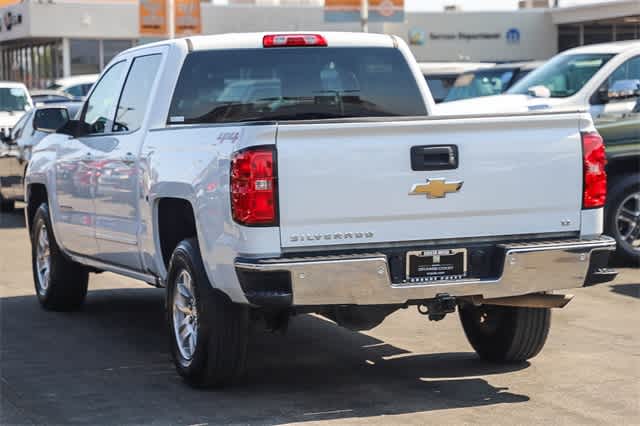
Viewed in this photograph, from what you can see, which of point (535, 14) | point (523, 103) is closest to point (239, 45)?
point (523, 103)

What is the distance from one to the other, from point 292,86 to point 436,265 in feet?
6.97

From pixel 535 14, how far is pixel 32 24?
2169cm

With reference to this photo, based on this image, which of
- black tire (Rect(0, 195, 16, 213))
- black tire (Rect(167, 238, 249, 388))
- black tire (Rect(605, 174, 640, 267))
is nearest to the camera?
black tire (Rect(167, 238, 249, 388))

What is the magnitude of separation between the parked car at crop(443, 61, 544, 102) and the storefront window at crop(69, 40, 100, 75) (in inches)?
1301

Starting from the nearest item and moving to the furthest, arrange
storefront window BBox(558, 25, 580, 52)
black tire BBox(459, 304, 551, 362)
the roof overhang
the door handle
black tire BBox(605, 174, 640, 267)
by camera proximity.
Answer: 1. black tire BBox(459, 304, 551, 362)
2. the door handle
3. black tire BBox(605, 174, 640, 267)
4. the roof overhang
5. storefront window BBox(558, 25, 580, 52)

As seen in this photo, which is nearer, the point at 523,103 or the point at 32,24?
the point at 523,103

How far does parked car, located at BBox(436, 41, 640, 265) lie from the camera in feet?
41.0

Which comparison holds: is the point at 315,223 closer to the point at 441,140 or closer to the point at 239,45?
the point at 441,140

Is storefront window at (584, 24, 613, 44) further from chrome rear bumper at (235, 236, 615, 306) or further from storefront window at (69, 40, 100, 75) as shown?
chrome rear bumper at (235, 236, 615, 306)

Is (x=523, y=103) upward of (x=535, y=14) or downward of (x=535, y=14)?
downward

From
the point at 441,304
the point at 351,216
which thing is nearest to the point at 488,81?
the point at 441,304

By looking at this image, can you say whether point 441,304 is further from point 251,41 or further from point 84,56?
point 84,56

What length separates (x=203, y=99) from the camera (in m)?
8.28

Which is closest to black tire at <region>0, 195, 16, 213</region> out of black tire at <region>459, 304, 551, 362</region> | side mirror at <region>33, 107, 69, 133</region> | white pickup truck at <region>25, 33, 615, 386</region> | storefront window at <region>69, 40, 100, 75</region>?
side mirror at <region>33, 107, 69, 133</region>
